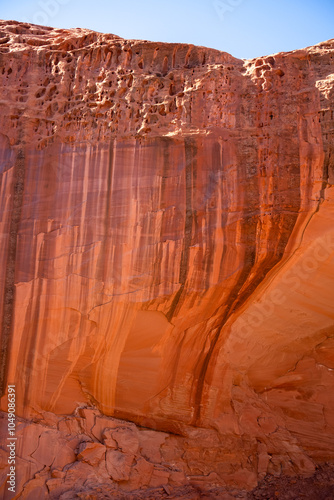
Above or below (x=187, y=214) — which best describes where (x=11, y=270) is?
below

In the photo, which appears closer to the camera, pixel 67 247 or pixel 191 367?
pixel 67 247

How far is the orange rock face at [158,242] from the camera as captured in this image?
7.13m

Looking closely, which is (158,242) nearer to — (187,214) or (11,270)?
(187,214)

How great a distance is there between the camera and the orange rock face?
7129mm

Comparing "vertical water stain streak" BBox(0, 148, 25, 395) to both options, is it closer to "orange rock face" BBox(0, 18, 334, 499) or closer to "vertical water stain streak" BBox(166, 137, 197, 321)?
"orange rock face" BBox(0, 18, 334, 499)

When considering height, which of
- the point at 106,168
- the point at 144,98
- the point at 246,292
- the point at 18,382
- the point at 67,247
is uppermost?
the point at 144,98

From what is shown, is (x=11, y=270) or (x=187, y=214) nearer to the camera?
(x=187, y=214)

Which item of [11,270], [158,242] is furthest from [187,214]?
[11,270]

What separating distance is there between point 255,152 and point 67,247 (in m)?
3.21

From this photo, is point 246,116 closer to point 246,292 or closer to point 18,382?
point 246,292

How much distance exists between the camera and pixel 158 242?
7230mm

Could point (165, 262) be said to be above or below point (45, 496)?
above

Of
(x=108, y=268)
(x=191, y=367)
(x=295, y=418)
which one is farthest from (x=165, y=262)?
(x=295, y=418)

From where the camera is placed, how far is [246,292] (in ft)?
24.5
